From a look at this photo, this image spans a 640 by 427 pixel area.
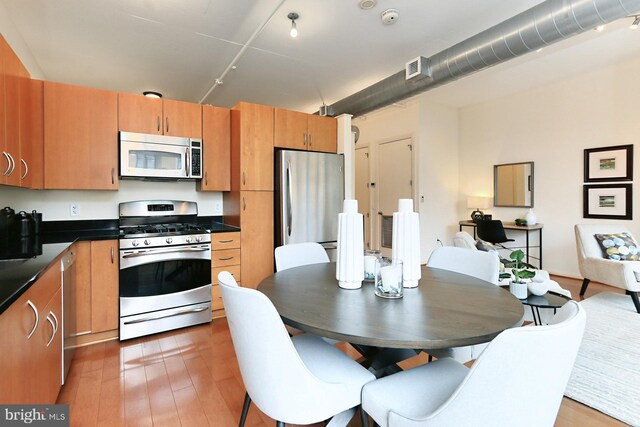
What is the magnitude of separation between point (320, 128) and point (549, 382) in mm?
3321

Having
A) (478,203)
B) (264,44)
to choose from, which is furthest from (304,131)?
(478,203)

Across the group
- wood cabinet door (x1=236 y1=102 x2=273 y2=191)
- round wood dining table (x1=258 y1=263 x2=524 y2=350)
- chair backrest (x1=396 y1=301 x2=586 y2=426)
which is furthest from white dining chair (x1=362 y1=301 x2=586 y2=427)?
wood cabinet door (x1=236 y1=102 x2=273 y2=191)

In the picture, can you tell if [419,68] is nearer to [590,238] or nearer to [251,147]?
[251,147]

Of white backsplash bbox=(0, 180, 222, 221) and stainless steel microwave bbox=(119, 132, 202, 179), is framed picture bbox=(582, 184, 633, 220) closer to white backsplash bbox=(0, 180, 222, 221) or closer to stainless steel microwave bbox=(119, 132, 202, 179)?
white backsplash bbox=(0, 180, 222, 221)

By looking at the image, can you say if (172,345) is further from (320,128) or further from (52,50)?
(52,50)

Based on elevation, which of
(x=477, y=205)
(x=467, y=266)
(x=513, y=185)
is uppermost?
(x=513, y=185)

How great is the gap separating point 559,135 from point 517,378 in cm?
517

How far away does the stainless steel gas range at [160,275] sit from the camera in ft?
8.65

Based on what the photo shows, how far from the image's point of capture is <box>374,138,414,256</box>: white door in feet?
18.3

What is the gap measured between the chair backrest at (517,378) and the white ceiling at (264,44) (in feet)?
9.03

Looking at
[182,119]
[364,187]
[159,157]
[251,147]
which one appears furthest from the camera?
[364,187]

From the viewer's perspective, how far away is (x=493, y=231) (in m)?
4.64

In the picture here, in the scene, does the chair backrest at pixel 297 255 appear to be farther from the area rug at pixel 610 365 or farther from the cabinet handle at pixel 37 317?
the area rug at pixel 610 365

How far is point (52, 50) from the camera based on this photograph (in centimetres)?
344
